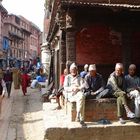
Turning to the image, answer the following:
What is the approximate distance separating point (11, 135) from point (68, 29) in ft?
11.5

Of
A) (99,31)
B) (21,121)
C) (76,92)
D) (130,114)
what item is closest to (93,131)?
(130,114)

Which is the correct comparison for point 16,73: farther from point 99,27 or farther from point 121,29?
point 121,29

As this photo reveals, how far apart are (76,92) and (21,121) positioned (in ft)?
14.1

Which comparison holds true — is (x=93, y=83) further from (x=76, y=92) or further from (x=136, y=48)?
(x=136, y=48)

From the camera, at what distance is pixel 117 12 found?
12117mm

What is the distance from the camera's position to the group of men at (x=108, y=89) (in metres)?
9.64

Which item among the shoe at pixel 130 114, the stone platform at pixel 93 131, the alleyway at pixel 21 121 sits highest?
the shoe at pixel 130 114

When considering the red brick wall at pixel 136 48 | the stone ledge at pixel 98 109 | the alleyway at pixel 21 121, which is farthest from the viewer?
the red brick wall at pixel 136 48

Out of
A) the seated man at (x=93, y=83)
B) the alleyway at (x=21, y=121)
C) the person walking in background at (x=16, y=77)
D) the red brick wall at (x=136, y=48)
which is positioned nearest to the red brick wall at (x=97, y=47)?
the red brick wall at (x=136, y=48)

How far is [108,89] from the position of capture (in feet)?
33.4

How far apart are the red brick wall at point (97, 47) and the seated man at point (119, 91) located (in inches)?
176

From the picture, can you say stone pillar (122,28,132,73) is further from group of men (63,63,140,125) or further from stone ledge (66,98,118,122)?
stone ledge (66,98,118,122)

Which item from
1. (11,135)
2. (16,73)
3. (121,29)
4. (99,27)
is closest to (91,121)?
(11,135)

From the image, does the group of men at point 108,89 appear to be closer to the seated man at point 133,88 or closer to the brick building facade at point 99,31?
the seated man at point 133,88
